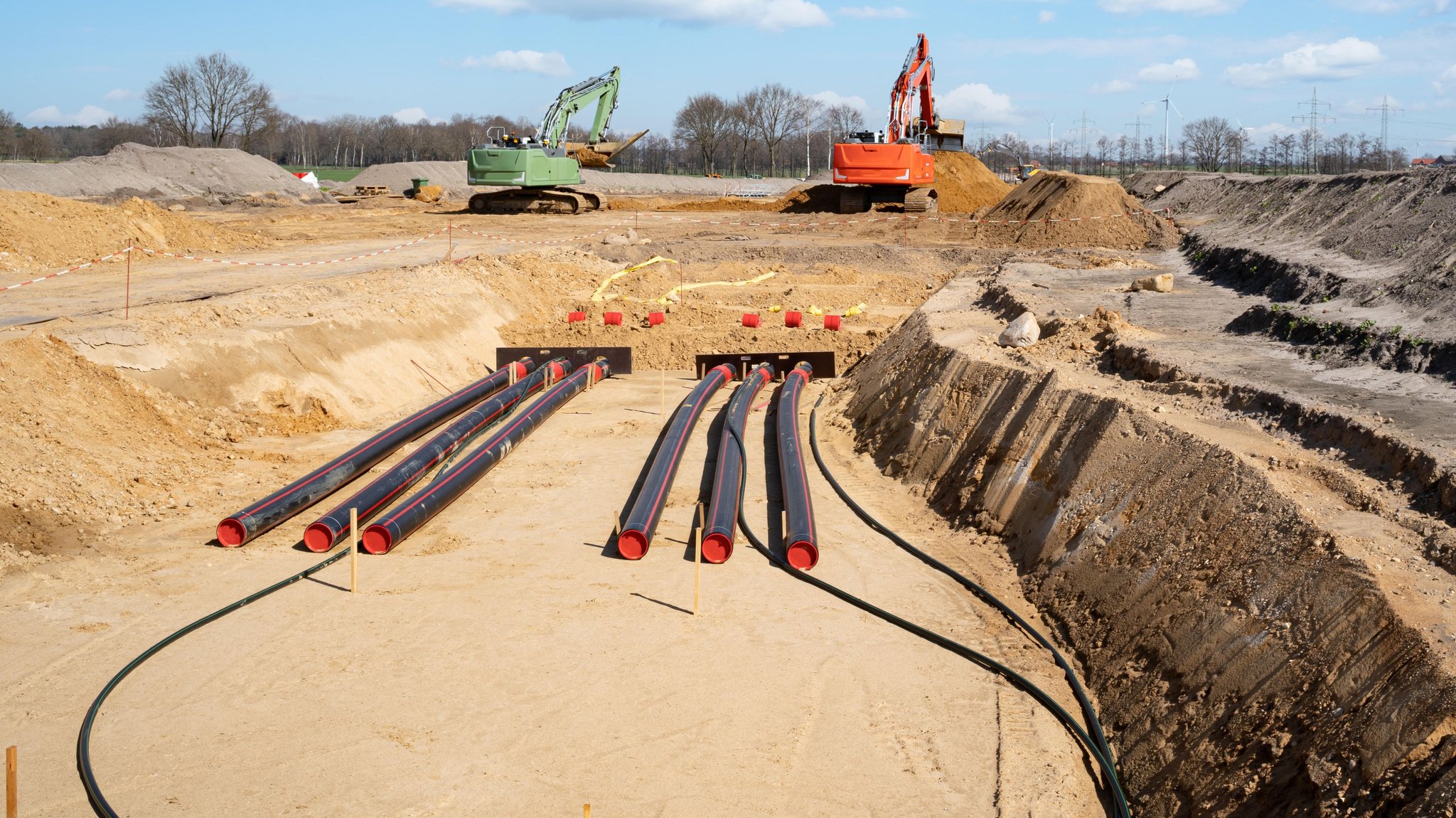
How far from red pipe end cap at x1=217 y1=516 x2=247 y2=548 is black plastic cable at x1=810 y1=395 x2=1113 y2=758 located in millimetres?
5968

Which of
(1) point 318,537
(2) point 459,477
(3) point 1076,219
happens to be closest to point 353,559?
(1) point 318,537

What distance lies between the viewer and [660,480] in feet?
36.3

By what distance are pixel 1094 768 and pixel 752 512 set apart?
522 cm

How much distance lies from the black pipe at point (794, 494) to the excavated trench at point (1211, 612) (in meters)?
1.59

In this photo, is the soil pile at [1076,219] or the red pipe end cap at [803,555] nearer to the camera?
the red pipe end cap at [803,555]

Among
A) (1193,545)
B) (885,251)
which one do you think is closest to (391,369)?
(1193,545)

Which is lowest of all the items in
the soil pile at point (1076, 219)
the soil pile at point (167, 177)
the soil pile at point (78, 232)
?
the soil pile at point (78, 232)

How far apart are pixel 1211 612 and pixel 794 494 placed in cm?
457

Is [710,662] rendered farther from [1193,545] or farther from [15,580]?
[15,580]

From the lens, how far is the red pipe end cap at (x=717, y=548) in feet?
31.3

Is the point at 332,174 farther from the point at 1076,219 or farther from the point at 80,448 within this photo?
the point at 80,448

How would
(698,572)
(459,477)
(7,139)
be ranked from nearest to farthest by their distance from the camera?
(698,572)
(459,477)
(7,139)

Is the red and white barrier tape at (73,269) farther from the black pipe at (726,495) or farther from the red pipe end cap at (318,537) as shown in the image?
the black pipe at (726,495)

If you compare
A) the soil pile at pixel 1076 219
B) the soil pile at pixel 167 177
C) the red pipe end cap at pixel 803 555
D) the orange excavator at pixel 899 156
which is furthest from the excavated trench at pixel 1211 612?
the soil pile at pixel 167 177
